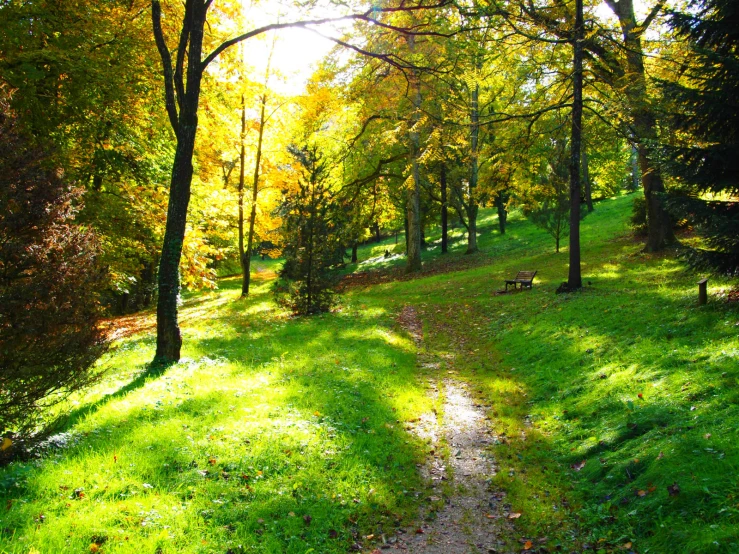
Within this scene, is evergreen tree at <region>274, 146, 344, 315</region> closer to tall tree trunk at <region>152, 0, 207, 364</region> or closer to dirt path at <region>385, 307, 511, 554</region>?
tall tree trunk at <region>152, 0, 207, 364</region>

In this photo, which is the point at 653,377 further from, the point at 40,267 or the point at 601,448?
the point at 40,267

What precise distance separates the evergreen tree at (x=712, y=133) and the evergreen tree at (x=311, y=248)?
10.3 m

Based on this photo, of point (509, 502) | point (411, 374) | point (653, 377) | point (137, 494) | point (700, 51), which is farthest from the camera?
point (411, 374)

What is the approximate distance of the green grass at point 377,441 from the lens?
14.1 feet

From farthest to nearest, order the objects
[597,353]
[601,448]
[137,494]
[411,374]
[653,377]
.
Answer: [411,374] < [597,353] < [653,377] < [601,448] < [137,494]

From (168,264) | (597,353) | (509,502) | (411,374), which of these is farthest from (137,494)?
(597,353)

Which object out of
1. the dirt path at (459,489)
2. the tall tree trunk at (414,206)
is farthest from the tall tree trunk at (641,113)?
the dirt path at (459,489)

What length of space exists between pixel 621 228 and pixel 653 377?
24.2m

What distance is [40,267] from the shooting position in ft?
17.8

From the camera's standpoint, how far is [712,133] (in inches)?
344

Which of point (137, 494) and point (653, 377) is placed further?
point (653, 377)

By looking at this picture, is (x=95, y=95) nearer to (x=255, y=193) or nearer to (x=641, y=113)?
(x=255, y=193)

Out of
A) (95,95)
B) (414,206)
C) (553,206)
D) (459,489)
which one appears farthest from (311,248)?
(553,206)

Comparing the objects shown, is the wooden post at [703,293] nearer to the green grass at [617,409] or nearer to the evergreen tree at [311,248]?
the green grass at [617,409]
